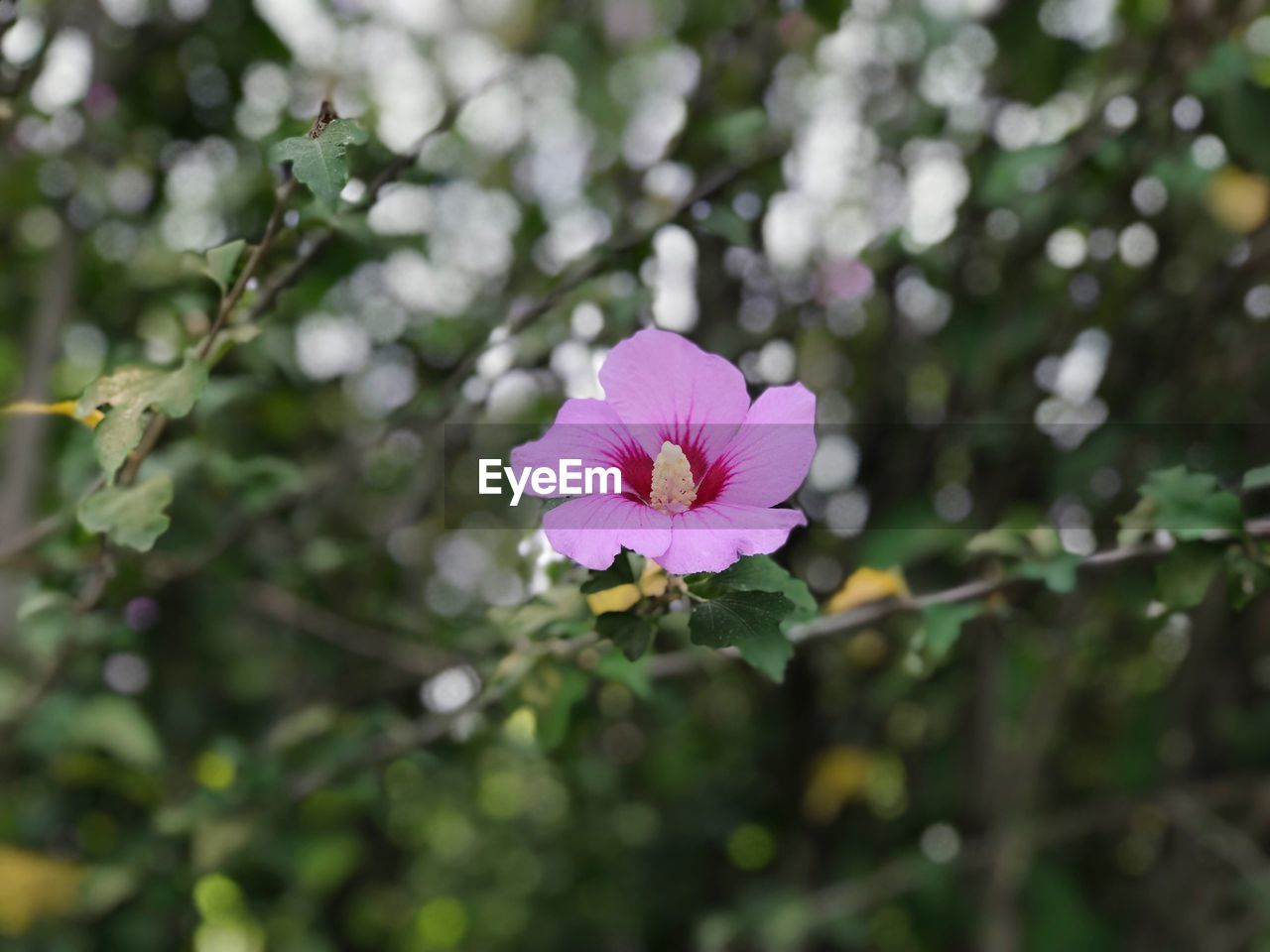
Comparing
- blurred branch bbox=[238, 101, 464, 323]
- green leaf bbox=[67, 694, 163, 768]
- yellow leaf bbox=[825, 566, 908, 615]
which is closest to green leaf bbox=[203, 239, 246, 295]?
blurred branch bbox=[238, 101, 464, 323]

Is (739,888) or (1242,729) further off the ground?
(1242,729)

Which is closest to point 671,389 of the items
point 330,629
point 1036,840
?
point 330,629

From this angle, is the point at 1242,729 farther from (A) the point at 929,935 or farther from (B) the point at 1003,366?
(B) the point at 1003,366

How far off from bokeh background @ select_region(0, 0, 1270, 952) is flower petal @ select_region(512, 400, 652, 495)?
0.30m

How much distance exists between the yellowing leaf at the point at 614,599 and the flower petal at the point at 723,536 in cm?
10

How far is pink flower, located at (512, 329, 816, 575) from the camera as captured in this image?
49cm

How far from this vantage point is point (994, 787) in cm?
151

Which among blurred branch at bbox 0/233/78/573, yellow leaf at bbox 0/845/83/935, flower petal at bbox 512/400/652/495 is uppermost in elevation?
flower petal at bbox 512/400/652/495

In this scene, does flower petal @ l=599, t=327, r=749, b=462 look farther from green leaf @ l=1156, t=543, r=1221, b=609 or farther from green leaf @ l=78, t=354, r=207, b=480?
green leaf @ l=1156, t=543, r=1221, b=609

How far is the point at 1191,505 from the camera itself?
0.64 metres

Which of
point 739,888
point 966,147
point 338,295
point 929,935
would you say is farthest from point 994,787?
point 338,295

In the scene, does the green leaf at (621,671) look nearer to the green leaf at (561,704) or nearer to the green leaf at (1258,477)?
the green leaf at (561,704)

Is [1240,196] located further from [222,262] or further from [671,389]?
[222,262]

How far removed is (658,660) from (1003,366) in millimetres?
675
